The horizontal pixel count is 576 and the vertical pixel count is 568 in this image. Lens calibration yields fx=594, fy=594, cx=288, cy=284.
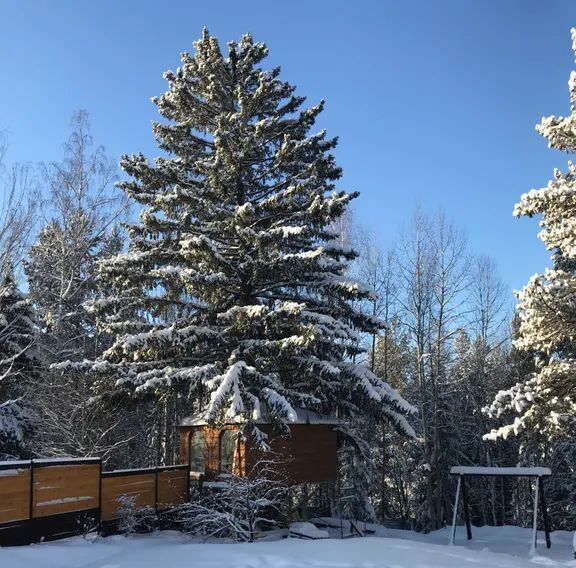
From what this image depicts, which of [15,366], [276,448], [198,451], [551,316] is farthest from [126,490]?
[551,316]

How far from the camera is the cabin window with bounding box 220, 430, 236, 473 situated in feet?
48.9

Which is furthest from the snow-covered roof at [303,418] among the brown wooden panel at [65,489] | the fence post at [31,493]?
the fence post at [31,493]

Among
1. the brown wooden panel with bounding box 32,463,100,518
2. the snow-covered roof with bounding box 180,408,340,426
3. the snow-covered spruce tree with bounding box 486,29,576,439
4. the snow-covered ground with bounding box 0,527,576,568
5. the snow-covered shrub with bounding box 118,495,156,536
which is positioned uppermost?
the snow-covered spruce tree with bounding box 486,29,576,439

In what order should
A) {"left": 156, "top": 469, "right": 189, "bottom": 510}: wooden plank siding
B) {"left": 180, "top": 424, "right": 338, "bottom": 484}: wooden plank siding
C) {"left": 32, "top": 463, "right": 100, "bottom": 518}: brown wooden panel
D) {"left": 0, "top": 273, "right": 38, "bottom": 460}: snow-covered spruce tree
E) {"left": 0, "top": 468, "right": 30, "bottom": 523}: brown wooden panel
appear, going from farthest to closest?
{"left": 0, "top": 273, "right": 38, "bottom": 460}: snow-covered spruce tree < {"left": 180, "top": 424, "right": 338, "bottom": 484}: wooden plank siding < {"left": 156, "top": 469, "right": 189, "bottom": 510}: wooden plank siding < {"left": 32, "top": 463, "right": 100, "bottom": 518}: brown wooden panel < {"left": 0, "top": 468, "right": 30, "bottom": 523}: brown wooden panel

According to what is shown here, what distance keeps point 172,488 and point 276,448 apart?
2.64m

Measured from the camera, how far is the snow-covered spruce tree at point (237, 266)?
1305cm

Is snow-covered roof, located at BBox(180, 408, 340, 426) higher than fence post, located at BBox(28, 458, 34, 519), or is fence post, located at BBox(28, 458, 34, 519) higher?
snow-covered roof, located at BBox(180, 408, 340, 426)

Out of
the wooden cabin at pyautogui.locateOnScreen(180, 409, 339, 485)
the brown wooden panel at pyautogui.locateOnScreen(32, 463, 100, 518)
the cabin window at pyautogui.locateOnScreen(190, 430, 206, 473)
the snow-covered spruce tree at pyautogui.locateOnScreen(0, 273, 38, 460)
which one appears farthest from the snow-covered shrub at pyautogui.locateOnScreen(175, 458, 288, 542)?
the snow-covered spruce tree at pyautogui.locateOnScreen(0, 273, 38, 460)

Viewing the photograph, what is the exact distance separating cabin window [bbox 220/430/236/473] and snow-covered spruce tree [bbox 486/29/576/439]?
667 cm

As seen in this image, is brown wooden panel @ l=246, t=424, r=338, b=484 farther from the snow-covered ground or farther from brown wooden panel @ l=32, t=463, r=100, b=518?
the snow-covered ground

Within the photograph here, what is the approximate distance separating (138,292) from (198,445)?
4.39m

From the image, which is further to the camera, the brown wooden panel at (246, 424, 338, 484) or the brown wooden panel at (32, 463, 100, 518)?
the brown wooden panel at (246, 424, 338, 484)

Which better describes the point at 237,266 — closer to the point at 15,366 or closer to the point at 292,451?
the point at 292,451

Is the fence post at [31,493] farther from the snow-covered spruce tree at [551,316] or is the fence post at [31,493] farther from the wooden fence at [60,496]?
the snow-covered spruce tree at [551,316]
